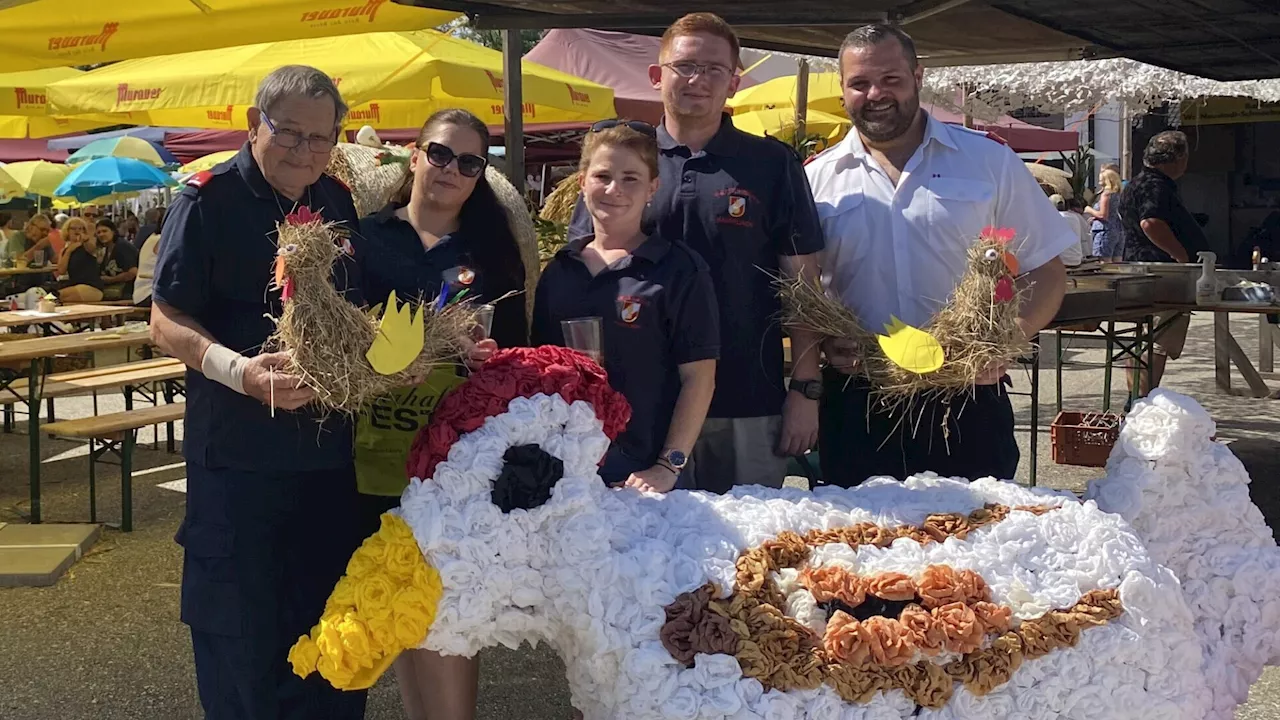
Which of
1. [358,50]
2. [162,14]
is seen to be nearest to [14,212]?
[358,50]

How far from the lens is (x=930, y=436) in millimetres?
3088

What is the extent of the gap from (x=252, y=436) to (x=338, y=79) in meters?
5.08

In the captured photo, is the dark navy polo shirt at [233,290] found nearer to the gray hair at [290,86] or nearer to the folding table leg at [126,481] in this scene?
the gray hair at [290,86]

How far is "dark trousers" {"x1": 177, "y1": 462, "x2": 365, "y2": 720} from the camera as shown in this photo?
271cm

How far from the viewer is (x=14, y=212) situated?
24297mm

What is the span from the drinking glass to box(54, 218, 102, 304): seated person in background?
10246 mm

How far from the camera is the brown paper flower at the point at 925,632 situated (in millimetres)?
2219

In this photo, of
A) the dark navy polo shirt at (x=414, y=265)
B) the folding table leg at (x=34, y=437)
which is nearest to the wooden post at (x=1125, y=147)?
the folding table leg at (x=34, y=437)

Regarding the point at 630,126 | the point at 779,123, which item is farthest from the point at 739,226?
the point at 779,123

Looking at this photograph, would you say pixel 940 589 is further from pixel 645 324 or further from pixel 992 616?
pixel 645 324

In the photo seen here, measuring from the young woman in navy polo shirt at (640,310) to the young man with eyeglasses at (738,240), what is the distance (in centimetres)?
20

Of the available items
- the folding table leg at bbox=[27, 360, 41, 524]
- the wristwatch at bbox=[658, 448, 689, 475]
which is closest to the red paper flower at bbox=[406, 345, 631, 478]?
the wristwatch at bbox=[658, 448, 689, 475]

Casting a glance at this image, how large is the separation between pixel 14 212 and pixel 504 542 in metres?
25.8

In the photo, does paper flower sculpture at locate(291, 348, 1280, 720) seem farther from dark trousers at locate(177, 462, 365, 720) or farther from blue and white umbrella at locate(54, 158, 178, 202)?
blue and white umbrella at locate(54, 158, 178, 202)
